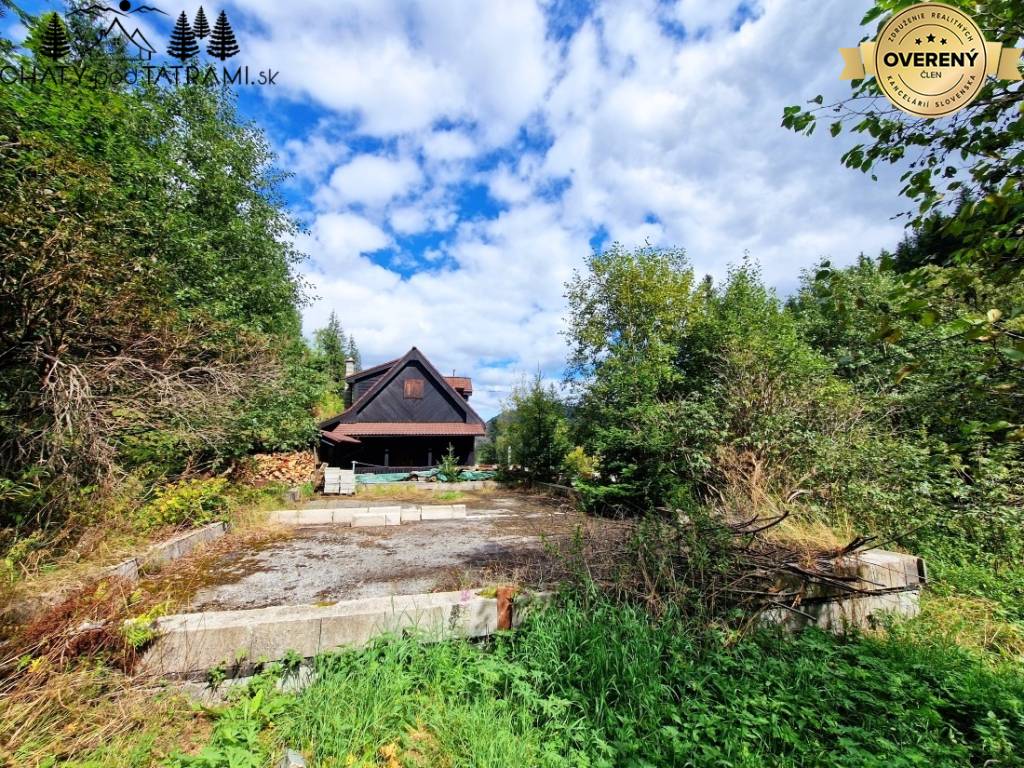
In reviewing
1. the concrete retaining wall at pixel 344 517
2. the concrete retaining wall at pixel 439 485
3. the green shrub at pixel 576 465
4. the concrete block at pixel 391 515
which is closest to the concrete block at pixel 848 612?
the concrete block at pixel 391 515

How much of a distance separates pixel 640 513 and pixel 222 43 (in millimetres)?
11568

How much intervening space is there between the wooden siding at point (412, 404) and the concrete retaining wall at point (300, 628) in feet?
53.4

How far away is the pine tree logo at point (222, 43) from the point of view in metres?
6.84

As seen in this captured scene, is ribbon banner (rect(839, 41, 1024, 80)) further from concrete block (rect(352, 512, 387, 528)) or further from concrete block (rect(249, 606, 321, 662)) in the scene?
concrete block (rect(352, 512, 387, 528))

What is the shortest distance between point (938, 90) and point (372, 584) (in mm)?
5901

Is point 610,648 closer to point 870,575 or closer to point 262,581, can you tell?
point 870,575

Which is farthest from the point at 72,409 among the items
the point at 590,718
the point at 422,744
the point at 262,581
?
the point at 590,718

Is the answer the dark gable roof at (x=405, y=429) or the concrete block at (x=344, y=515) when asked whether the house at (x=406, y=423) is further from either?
the concrete block at (x=344, y=515)

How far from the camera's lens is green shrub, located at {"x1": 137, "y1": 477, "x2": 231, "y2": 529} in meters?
5.48

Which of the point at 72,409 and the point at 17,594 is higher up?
the point at 72,409

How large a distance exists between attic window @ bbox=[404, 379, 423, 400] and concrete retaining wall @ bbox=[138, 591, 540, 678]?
16532 millimetres

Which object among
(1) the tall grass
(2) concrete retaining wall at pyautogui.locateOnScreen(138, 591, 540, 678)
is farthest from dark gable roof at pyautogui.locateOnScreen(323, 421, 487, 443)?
(1) the tall grass

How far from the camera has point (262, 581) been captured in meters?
4.48

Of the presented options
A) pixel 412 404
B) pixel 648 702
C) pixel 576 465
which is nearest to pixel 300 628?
pixel 648 702
